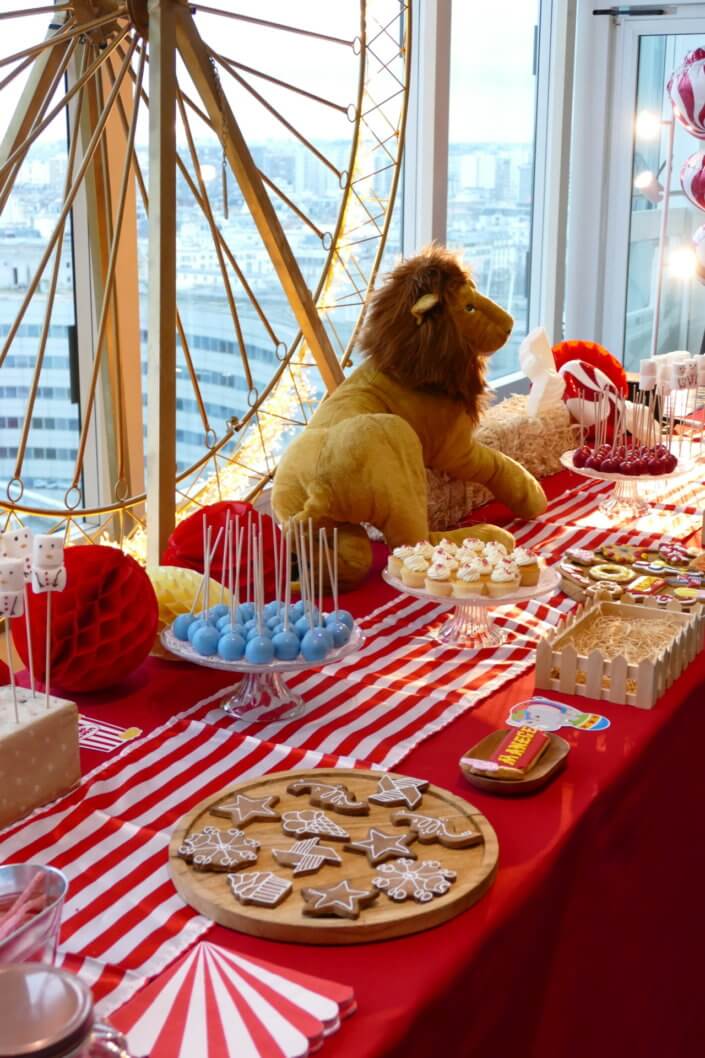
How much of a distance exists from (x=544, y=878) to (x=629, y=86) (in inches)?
135

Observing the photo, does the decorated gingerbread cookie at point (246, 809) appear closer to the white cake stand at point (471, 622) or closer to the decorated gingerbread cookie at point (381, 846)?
the decorated gingerbread cookie at point (381, 846)

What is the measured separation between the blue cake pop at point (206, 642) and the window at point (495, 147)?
185cm

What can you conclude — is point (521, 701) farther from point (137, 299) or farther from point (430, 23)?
point (430, 23)

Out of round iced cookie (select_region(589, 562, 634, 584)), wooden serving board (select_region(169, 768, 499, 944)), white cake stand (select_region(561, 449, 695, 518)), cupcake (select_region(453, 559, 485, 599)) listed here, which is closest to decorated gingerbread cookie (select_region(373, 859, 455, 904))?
wooden serving board (select_region(169, 768, 499, 944))

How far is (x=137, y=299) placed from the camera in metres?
2.01

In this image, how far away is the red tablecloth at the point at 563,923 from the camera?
89cm

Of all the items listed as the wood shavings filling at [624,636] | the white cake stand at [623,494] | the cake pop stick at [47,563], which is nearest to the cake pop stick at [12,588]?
the cake pop stick at [47,563]

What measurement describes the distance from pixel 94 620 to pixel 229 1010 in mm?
566

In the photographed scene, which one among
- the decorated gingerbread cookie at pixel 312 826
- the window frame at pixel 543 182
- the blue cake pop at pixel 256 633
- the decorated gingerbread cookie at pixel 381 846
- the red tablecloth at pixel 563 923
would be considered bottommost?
the red tablecloth at pixel 563 923

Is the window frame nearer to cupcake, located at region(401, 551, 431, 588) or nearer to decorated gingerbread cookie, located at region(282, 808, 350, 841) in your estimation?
cupcake, located at region(401, 551, 431, 588)

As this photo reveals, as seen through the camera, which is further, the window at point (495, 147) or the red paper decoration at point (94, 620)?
the window at point (495, 147)

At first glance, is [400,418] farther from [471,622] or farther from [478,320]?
[471,622]

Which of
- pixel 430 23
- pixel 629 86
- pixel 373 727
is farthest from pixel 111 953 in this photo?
pixel 629 86

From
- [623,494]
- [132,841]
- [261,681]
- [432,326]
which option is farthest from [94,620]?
[623,494]
